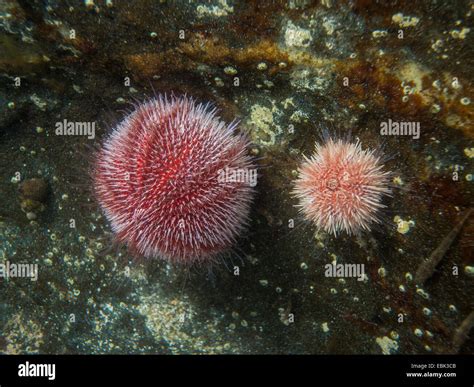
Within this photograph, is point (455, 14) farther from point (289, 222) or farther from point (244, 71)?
point (289, 222)

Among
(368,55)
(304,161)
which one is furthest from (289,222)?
(368,55)

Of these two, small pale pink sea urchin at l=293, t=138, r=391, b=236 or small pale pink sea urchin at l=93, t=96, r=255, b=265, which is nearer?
small pale pink sea urchin at l=293, t=138, r=391, b=236

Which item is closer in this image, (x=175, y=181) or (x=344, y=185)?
(x=344, y=185)

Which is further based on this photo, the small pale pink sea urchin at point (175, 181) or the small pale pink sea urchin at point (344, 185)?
the small pale pink sea urchin at point (175, 181)
